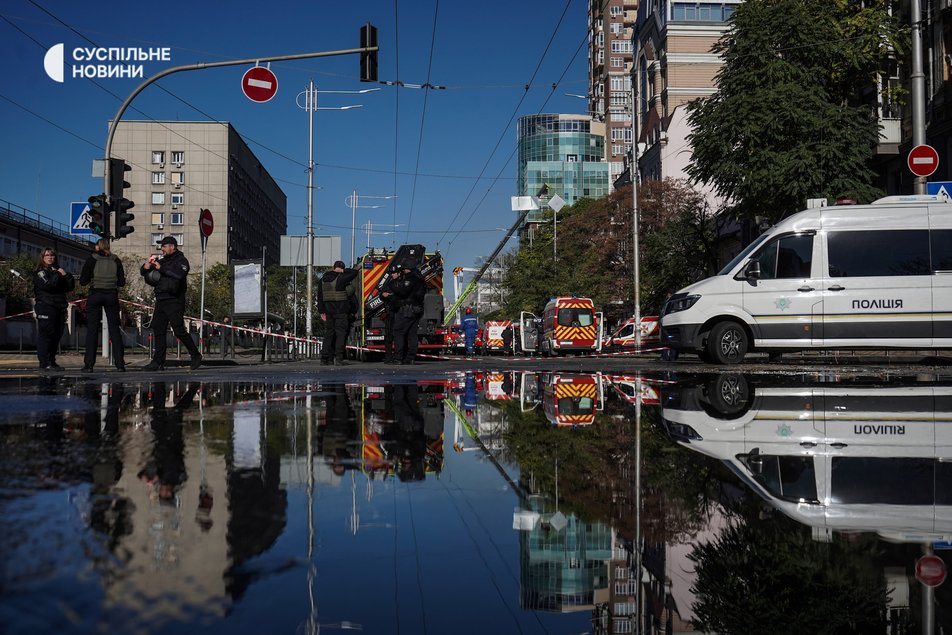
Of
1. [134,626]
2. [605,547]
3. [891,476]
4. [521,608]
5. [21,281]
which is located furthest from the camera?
[21,281]

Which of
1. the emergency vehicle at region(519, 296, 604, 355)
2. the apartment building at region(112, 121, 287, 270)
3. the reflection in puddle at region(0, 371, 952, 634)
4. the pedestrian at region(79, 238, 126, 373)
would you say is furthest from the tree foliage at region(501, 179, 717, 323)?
the apartment building at region(112, 121, 287, 270)

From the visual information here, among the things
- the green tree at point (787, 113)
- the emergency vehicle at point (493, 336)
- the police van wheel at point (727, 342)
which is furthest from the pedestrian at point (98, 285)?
the emergency vehicle at point (493, 336)

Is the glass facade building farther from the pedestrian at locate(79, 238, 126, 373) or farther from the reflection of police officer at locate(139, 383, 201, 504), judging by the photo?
the reflection of police officer at locate(139, 383, 201, 504)

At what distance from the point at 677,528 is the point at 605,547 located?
0.40 metres

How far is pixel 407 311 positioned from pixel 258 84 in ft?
17.9

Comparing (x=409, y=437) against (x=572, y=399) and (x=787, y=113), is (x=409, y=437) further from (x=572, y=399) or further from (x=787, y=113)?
(x=787, y=113)

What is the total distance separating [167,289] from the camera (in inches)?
552

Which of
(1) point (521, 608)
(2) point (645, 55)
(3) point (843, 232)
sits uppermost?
(2) point (645, 55)

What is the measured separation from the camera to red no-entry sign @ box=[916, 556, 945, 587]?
2439 mm

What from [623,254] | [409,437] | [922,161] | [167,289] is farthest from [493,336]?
[409,437]

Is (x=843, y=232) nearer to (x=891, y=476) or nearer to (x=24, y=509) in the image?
(x=891, y=476)

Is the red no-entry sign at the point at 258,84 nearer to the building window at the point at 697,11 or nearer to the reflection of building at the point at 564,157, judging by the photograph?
the building window at the point at 697,11

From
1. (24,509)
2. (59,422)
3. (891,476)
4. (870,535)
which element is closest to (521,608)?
(870,535)

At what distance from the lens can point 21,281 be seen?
144ft
